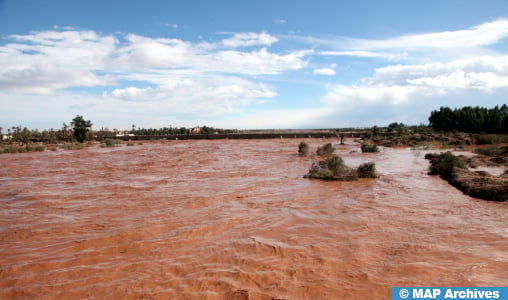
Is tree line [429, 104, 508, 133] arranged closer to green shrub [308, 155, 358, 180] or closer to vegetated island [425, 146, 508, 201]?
vegetated island [425, 146, 508, 201]

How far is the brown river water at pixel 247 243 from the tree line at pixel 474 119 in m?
42.9

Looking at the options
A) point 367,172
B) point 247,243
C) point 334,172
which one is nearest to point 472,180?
point 367,172

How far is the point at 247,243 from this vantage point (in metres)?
5.43

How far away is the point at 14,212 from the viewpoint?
789 centimetres

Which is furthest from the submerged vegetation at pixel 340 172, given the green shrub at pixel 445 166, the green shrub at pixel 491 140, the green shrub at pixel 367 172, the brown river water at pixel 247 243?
the green shrub at pixel 491 140

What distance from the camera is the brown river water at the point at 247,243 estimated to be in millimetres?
3939

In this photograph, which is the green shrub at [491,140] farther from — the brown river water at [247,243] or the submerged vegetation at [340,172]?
the brown river water at [247,243]

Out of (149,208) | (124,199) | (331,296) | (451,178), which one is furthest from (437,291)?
(451,178)

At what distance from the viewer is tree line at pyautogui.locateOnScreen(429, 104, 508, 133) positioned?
41969 millimetres

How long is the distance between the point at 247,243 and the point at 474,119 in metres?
54.2

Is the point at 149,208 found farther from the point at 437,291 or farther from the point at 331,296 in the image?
the point at 437,291

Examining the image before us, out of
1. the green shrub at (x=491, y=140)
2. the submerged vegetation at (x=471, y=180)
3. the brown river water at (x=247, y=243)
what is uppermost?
the green shrub at (x=491, y=140)

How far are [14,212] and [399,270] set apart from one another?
9.28 metres

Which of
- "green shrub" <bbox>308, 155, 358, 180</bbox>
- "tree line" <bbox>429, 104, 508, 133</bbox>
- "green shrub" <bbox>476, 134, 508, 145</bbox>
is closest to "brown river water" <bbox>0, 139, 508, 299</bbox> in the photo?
"green shrub" <bbox>308, 155, 358, 180</bbox>
